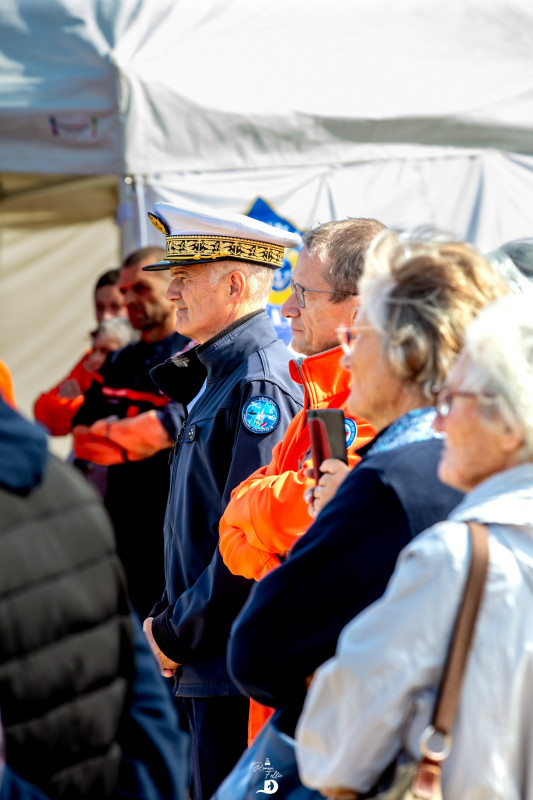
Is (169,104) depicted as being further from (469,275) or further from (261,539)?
(469,275)

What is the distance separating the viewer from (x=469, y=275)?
5.82 feet

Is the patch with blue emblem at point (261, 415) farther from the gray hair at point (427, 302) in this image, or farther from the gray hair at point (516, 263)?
the gray hair at point (427, 302)

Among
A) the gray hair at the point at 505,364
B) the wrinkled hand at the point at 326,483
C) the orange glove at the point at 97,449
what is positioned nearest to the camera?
the gray hair at the point at 505,364

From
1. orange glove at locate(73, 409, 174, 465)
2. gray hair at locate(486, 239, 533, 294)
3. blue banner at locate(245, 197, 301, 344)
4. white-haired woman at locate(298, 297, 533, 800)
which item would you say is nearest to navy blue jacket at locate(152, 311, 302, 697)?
gray hair at locate(486, 239, 533, 294)

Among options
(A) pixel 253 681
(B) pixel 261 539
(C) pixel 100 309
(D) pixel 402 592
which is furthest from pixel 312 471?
(C) pixel 100 309

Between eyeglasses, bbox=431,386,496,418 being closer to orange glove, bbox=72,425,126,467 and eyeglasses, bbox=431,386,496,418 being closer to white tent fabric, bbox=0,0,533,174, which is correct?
orange glove, bbox=72,425,126,467

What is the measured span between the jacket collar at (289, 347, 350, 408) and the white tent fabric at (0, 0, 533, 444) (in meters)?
3.51

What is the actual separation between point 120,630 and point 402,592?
1.45 ft

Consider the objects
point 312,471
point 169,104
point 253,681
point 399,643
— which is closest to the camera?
point 399,643

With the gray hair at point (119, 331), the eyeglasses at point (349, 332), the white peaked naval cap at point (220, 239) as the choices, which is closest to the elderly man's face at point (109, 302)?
the gray hair at point (119, 331)

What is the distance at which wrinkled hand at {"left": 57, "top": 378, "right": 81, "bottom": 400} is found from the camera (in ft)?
17.3

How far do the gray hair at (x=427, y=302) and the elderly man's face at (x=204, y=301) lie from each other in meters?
1.41

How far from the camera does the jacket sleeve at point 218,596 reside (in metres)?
2.78

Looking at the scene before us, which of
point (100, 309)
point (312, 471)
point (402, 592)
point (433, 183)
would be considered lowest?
point (100, 309)
